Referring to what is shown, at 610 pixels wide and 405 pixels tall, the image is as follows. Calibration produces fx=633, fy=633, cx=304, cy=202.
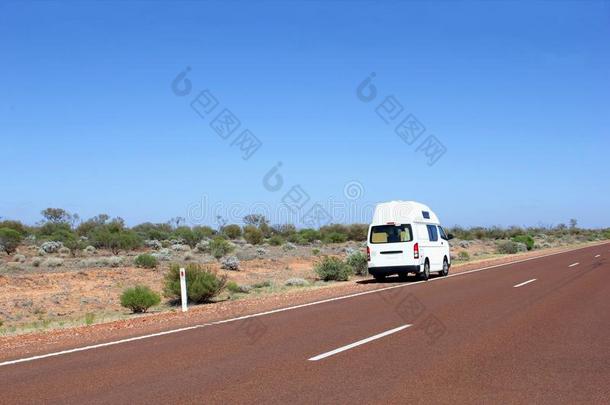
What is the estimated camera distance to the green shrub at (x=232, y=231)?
78.0 meters

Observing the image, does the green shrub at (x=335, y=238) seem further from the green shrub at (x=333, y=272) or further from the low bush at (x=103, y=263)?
→ the green shrub at (x=333, y=272)

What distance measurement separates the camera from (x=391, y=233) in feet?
77.6

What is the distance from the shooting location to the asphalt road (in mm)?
6965

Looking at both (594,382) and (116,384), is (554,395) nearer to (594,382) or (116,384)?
(594,382)

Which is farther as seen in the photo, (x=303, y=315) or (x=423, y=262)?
(x=423, y=262)

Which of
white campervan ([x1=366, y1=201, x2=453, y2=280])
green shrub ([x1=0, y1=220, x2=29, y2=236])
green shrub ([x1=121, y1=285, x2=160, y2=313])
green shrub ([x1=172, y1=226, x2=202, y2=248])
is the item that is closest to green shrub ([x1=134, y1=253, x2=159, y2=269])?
green shrub ([x1=121, y1=285, x2=160, y2=313])

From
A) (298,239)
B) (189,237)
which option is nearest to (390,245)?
(189,237)

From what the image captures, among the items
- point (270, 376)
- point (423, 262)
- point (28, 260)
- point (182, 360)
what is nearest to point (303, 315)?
point (182, 360)

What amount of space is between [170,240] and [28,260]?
22.6 metres

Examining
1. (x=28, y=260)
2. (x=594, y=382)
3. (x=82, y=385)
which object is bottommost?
(x=594, y=382)

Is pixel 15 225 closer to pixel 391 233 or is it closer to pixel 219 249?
pixel 219 249

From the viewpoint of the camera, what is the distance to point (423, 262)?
944 inches

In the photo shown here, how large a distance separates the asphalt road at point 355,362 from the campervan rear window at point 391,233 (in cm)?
885

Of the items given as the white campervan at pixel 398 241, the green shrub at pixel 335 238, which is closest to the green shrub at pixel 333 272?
the white campervan at pixel 398 241
